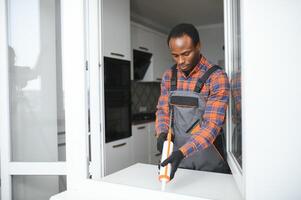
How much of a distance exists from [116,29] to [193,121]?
4.37ft

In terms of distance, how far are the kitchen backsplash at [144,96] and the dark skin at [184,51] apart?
2.45 m

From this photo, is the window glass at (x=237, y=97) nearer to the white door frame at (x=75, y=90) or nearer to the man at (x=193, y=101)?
the man at (x=193, y=101)

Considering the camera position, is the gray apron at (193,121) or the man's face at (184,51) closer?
the man's face at (184,51)

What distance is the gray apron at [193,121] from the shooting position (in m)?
1.30

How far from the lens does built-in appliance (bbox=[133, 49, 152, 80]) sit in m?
3.26

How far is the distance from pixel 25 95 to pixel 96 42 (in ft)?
2.21

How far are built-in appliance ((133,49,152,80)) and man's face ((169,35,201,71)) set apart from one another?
6.61 ft

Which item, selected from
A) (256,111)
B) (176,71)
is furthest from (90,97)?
(256,111)

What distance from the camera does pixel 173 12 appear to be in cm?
336

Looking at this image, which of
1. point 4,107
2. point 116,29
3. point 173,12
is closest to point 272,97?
point 4,107

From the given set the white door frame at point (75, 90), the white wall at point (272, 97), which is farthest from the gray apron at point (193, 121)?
the white wall at point (272, 97)

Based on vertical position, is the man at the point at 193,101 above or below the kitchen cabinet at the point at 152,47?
below

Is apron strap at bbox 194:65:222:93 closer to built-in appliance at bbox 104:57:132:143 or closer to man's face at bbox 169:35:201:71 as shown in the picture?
man's face at bbox 169:35:201:71

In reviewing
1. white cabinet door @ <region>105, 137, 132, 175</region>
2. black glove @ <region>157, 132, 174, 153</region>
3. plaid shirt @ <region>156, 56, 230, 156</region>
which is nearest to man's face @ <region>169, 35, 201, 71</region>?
plaid shirt @ <region>156, 56, 230, 156</region>
